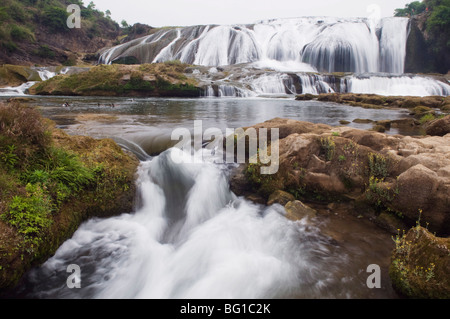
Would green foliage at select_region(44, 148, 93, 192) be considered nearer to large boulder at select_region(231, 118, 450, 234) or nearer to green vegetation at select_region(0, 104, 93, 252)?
green vegetation at select_region(0, 104, 93, 252)

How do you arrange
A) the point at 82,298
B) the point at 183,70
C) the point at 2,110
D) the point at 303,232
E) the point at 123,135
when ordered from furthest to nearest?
1. the point at 183,70
2. the point at 123,135
3. the point at 303,232
4. the point at 2,110
5. the point at 82,298

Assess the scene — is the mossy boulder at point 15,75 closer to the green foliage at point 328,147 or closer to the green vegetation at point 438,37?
the green foliage at point 328,147

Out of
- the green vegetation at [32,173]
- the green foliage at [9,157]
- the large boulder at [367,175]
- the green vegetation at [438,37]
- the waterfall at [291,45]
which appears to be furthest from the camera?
the waterfall at [291,45]

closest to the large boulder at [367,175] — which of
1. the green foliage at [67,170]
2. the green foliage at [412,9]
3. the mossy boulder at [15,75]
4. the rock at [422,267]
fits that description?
the rock at [422,267]

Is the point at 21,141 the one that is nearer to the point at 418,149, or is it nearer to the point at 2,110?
the point at 2,110

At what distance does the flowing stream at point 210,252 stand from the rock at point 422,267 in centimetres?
26

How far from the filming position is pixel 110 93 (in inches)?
1038

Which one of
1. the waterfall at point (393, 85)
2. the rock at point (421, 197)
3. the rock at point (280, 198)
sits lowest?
the rock at point (280, 198)

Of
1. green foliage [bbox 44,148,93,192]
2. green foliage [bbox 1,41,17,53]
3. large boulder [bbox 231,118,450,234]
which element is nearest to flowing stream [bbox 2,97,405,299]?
large boulder [bbox 231,118,450,234]

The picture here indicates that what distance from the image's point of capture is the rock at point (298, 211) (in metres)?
4.94

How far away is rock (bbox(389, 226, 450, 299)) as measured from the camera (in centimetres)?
285

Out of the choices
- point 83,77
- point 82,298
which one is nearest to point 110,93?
point 83,77

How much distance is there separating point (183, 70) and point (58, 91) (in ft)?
49.3

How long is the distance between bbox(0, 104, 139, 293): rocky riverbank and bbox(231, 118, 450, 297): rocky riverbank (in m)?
2.81
